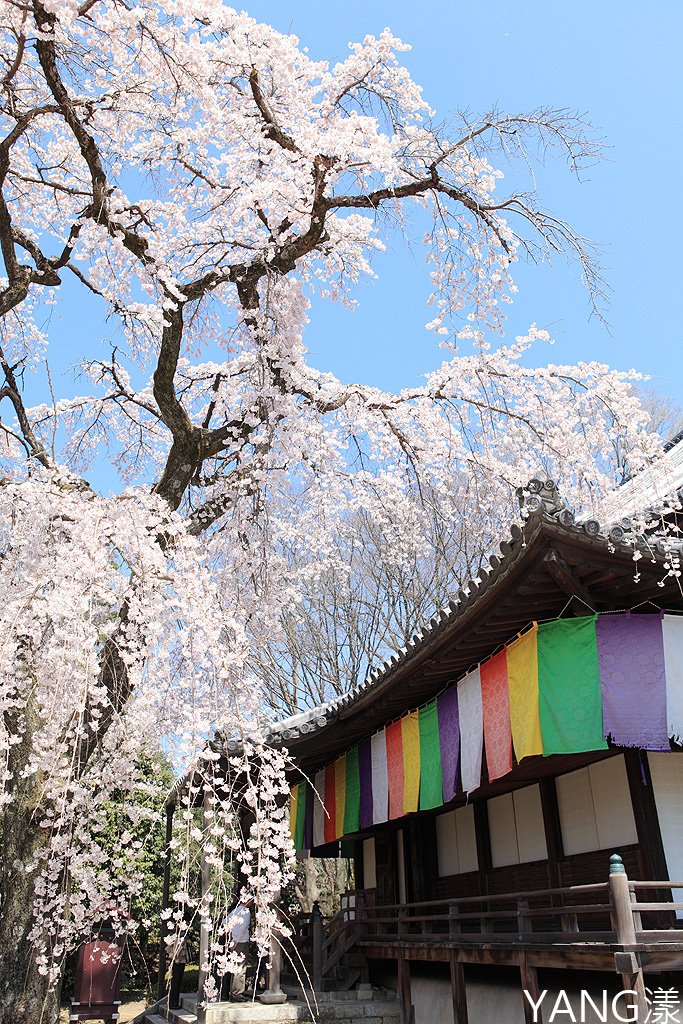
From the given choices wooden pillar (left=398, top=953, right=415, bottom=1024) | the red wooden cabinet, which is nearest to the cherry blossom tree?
wooden pillar (left=398, top=953, right=415, bottom=1024)

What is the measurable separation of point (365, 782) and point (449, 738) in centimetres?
256

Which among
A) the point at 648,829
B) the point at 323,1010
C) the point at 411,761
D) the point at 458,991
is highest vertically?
the point at 411,761

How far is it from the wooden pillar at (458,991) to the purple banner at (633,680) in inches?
125

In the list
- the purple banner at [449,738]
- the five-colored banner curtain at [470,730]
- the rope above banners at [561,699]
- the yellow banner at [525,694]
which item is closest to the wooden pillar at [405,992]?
the rope above banners at [561,699]

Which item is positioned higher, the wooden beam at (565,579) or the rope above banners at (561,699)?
the wooden beam at (565,579)

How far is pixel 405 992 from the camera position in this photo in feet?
29.6

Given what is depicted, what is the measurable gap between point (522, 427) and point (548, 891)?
458cm

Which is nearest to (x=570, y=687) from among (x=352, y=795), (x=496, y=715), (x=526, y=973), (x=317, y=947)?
(x=496, y=715)

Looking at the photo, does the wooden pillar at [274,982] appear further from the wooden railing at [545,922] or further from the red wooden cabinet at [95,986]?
the red wooden cabinet at [95,986]

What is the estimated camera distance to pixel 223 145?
712 centimetres

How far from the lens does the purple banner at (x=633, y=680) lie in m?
6.12

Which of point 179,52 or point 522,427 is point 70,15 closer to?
point 179,52

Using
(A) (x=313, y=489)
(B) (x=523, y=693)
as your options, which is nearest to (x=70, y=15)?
(A) (x=313, y=489)

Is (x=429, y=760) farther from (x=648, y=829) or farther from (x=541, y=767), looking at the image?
(x=648, y=829)
